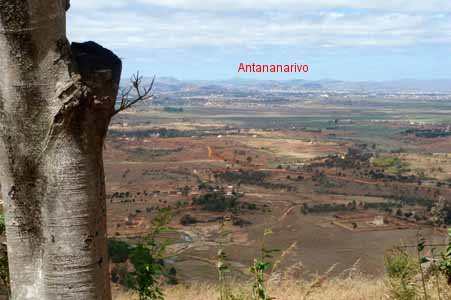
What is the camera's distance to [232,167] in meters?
38.5

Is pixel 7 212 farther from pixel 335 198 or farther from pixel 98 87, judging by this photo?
pixel 335 198

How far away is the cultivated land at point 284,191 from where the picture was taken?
1520 cm

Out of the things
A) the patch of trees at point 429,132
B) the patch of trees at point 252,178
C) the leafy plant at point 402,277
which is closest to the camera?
the leafy plant at point 402,277

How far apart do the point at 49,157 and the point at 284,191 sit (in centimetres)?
3020

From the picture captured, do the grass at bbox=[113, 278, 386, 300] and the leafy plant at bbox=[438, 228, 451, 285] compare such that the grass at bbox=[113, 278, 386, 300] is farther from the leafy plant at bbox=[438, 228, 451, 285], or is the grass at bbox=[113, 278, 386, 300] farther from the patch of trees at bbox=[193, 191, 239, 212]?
the patch of trees at bbox=[193, 191, 239, 212]

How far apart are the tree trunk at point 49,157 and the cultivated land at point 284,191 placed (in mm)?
1596

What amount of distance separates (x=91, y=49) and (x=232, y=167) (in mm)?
36608

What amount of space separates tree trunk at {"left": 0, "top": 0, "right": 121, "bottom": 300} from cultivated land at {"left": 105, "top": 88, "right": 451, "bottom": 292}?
160 centimetres

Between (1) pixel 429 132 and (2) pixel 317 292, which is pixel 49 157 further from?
(1) pixel 429 132

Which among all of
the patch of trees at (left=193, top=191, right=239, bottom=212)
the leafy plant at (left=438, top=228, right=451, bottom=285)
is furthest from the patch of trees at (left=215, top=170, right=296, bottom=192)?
the leafy plant at (left=438, top=228, right=451, bottom=285)

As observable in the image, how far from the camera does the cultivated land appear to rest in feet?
49.9

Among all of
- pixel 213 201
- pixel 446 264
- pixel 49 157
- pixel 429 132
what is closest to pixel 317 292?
pixel 446 264

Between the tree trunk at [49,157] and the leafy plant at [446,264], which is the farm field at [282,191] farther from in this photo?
the tree trunk at [49,157]

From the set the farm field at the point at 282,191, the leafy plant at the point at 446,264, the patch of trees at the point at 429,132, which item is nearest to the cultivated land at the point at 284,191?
the farm field at the point at 282,191
